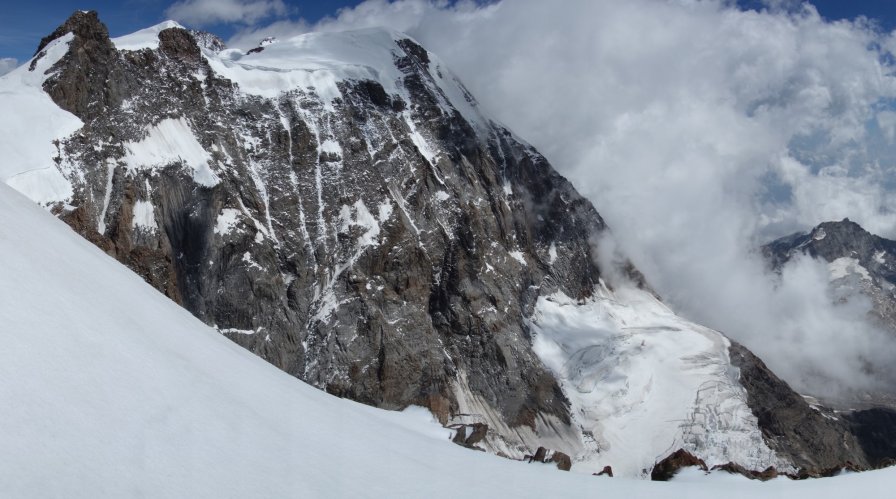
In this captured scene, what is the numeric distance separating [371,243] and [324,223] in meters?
10.5

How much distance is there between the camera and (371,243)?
138 metres

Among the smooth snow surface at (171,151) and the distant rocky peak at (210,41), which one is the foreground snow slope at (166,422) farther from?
the distant rocky peak at (210,41)

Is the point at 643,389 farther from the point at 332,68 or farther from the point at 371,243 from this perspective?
the point at 332,68

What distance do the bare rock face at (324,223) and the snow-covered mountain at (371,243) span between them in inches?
15.6

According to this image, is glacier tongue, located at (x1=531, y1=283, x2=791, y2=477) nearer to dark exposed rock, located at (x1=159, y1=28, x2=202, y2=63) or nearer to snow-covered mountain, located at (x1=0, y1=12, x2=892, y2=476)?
snow-covered mountain, located at (x1=0, y1=12, x2=892, y2=476)

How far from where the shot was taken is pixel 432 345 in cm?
13712

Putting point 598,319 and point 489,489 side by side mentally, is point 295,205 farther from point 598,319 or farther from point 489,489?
point 489,489

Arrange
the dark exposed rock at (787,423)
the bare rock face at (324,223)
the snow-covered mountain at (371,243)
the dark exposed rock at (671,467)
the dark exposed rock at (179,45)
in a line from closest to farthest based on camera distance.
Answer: the dark exposed rock at (671,467)
the snow-covered mountain at (371,243)
the bare rock face at (324,223)
the dark exposed rock at (179,45)
the dark exposed rock at (787,423)

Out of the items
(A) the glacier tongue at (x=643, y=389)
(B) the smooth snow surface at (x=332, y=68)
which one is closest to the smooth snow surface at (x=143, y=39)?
(B) the smooth snow surface at (x=332, y=68)

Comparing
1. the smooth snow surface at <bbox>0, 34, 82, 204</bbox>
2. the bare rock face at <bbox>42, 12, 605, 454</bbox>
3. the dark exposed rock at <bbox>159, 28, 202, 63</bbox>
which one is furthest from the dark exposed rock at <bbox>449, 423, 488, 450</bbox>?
the dark exposed rock at <bbox>159, 28, 202, 63</bbox>

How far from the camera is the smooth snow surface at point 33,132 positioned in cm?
7800

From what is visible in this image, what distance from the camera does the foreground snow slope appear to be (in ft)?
33.6

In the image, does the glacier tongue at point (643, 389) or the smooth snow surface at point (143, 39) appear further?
the glacier tongue at point (643, 389)

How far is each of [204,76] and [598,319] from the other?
110 m
